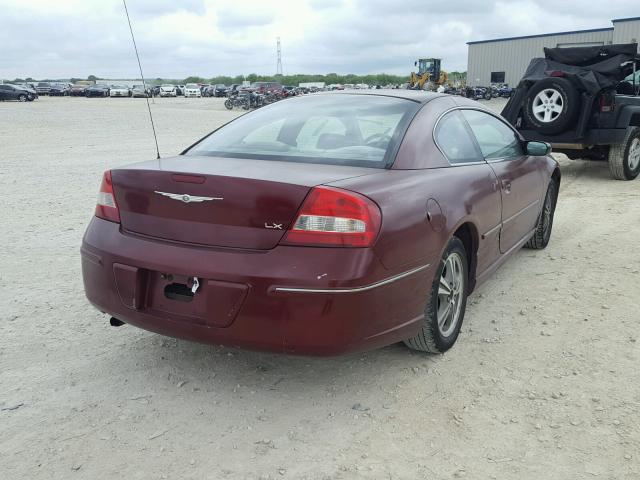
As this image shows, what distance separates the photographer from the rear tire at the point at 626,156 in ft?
29.5

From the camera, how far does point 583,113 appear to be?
332 inches

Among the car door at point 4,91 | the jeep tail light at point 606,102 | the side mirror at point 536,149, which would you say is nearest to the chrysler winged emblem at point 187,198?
the side mirror at point 536,149

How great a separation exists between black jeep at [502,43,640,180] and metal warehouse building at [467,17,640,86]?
3986 cm

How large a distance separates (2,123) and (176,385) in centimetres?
2192

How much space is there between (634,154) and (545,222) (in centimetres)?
507

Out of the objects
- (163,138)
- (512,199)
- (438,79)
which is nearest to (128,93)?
(438,79)

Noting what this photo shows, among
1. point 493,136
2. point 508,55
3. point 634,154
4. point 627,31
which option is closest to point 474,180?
point 493,136

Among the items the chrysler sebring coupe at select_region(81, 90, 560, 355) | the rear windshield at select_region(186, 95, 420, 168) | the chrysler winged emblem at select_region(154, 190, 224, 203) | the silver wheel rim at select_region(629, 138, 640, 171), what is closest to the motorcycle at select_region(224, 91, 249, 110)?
the silver wheel rim at select_region(629, 138, 640, 171)

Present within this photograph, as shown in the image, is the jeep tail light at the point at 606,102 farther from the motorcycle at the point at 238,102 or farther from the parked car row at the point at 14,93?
the parked car row at the point at 14,93

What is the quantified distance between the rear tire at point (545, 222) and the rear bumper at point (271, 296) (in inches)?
118

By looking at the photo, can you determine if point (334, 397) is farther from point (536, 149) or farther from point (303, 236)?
point (536, 149)

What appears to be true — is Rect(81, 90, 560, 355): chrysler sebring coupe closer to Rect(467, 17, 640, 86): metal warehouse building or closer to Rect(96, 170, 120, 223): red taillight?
Rect(96, 170, 120, 223): red taillight

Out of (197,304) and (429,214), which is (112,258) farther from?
(429,214)

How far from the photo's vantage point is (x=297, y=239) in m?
2.46
